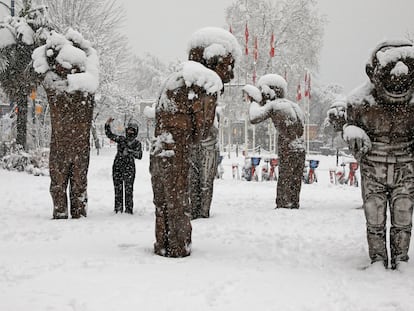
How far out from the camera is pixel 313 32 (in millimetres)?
35031

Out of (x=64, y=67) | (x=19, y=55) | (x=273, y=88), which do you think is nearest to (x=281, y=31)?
(x=19, y=55)

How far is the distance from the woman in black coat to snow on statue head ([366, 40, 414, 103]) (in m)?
4.30

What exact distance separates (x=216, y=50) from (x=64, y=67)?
3.04 metres

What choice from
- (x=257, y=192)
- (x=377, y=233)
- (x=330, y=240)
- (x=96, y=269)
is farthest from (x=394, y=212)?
(x=257, y=192)

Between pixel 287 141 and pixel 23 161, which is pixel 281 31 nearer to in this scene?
pixel 23 161

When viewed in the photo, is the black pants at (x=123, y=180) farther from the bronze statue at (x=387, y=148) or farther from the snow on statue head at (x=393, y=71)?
the snow on statue head at (x=393, y=71)

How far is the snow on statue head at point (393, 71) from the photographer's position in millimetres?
4180

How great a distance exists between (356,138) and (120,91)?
3116 cm

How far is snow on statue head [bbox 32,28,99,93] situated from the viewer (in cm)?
671

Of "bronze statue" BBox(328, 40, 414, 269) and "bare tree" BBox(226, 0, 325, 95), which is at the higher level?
"bare tree" BBox(226, 0, 325, 95)

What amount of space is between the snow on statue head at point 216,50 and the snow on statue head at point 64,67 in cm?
252

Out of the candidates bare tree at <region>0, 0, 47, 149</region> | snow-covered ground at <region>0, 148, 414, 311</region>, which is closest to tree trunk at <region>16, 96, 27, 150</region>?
bare tree at <region>0, 0, 47, 149</region>

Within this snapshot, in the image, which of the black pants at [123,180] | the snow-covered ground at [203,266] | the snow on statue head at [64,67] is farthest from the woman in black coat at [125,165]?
the snow on statue head at [64,67]

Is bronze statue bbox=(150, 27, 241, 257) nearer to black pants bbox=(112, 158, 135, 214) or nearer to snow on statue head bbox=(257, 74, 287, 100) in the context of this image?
black pants bbox=(112, 158, 135, 214)
